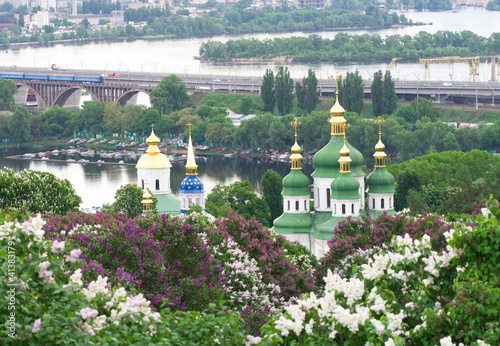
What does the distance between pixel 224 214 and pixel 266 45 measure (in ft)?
221

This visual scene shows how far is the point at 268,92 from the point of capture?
61.9m

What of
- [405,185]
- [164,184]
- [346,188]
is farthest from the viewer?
[405,185]

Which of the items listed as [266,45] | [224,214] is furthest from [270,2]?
[224,214]

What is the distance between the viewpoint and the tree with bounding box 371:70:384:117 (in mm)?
58219

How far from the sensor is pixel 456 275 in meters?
10.6

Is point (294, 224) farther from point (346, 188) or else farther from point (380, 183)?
point (380, 183)

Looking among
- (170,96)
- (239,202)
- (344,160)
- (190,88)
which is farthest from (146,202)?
(190,88)

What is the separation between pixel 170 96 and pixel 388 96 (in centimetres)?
1345

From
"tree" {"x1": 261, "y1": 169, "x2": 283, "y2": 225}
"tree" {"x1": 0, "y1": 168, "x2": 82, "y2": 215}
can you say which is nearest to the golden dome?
"tree" {"x1": 261, "y1": 169, "x2": 283, "y2": 225}

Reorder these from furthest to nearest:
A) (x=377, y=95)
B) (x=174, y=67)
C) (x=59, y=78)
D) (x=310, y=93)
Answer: (x=174, y=67) < (x=59, y=78) < (x=310, y=93) < (x=377, y=95)

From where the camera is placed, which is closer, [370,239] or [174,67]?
[370,239]

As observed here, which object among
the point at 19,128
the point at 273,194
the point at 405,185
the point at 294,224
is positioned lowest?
the point at 19,128

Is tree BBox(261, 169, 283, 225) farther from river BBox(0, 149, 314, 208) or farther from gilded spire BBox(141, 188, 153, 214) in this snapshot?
river BBox(0, 149, 314, 208)

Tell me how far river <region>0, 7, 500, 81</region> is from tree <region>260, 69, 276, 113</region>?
13586 mm
